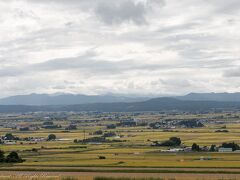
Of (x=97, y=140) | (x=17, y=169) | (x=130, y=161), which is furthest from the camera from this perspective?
(x=97, y=140)

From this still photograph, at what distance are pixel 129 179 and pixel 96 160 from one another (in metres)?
20.1

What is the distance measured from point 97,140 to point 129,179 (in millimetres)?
59141

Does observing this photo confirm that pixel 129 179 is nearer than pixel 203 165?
Yes

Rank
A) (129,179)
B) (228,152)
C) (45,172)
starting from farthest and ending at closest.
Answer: (228,152)
(45,172)
(129,179)

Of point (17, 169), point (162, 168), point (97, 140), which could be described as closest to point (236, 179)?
point (162, 168)

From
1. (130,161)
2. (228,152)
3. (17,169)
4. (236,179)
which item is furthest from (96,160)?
(236,179)

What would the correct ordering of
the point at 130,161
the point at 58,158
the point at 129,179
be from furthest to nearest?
the point at 58,158, the point at 130,161, the point at 129,179

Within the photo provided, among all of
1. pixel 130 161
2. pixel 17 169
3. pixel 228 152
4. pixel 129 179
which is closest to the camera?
pixel 129 179

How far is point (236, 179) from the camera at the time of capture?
1331 inches

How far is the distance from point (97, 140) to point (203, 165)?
158 ft

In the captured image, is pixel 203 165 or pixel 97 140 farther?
pixel 97 140

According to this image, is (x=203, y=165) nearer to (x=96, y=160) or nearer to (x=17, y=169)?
(x=96, y=160)

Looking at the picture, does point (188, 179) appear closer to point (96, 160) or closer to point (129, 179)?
point (129, 179)

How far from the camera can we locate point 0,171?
43688 mm
